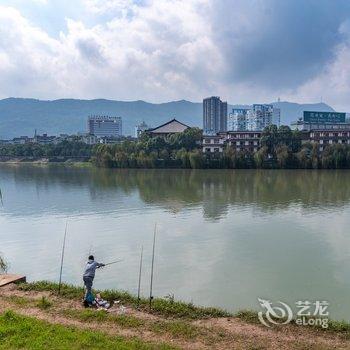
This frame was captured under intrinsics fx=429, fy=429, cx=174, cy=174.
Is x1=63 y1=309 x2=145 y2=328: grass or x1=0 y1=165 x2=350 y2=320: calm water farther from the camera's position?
x1=0 y1=165 x2=350 y2=320: calm water

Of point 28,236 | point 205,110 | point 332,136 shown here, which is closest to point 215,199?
point 28,236

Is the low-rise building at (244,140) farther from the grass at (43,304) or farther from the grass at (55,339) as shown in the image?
the grass at (55,339)

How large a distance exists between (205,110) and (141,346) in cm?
18700

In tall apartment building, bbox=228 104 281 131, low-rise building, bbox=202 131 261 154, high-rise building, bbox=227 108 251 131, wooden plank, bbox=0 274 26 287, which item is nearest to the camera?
wooden plank, bbox=0 274 26 287

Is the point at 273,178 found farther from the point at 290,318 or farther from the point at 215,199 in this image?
the point at 290,318

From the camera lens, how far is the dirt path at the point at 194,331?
22.3ft

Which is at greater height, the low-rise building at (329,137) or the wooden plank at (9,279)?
the low-rise building at (329,137)

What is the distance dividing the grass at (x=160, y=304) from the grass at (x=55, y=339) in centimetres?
151

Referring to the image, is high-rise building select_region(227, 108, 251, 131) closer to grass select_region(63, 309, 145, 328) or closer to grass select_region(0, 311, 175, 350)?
grass select_region(63, 309, 145, 328)

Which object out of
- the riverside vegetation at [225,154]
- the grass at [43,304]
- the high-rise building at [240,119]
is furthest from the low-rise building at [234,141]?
the high-rise building at [240,119]

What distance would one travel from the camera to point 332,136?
212ft

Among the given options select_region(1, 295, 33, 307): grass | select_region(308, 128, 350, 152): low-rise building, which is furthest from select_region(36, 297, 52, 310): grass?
select_region(308, 128, 350, 152): low-rise building

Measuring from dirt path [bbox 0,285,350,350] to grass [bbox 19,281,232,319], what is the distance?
0.26m

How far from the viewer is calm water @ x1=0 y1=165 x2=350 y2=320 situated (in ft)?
37.7
